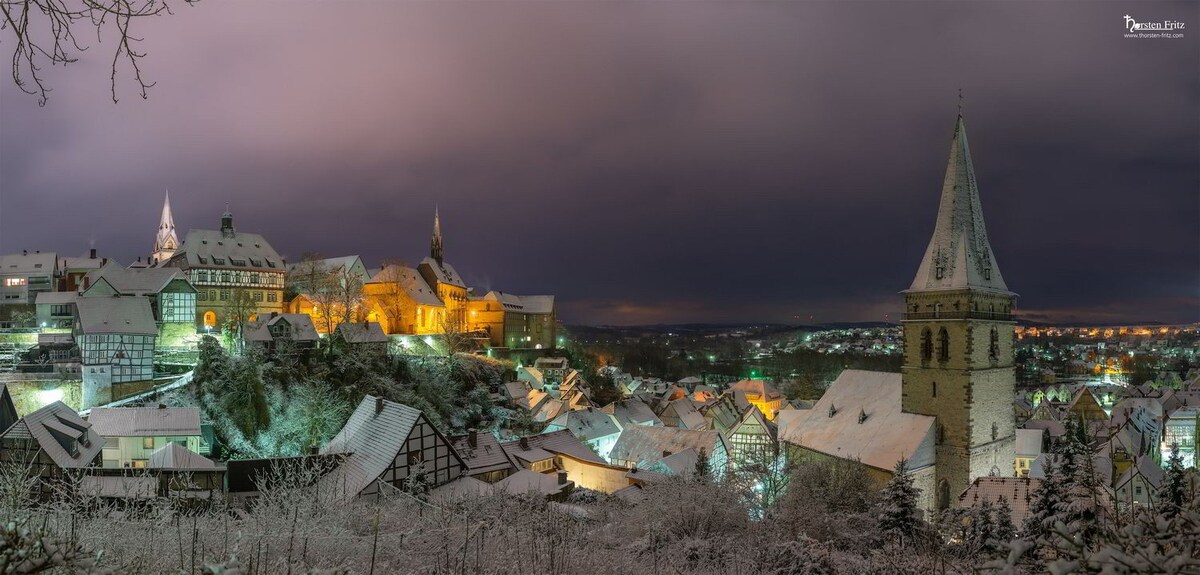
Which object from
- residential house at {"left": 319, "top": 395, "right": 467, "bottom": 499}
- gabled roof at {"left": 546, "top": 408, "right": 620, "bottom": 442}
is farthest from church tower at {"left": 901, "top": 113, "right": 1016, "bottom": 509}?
gabled roof at {"left": 546, "top": 408, "right": 620, "bottom": 442}

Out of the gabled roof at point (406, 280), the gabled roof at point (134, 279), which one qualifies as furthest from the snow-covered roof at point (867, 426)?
the gabled roof at point (134, 279)

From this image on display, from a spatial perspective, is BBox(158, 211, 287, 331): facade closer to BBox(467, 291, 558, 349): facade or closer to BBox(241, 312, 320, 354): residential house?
BBox(241, 312, 320, 354): residential house

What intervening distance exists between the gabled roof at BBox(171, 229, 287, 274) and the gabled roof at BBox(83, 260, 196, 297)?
7.23 m

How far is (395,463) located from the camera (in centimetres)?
2216

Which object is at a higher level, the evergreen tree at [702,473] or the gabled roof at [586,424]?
the evergreen tree at [702,473]

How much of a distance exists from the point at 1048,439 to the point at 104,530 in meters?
55.3

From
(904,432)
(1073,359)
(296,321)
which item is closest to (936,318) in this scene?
(904,432)

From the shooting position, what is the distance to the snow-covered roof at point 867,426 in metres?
24.2

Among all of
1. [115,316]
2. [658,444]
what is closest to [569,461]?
[658,444]

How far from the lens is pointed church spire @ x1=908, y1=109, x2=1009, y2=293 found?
25500 millimetres

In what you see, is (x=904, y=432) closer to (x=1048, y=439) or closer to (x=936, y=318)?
(x=936, y=318)

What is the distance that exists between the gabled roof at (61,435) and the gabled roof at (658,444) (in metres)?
25.2

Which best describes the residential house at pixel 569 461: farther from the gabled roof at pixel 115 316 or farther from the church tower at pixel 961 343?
the gabled roof at pixel 115 316

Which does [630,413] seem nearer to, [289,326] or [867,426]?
[289,326]
